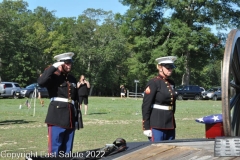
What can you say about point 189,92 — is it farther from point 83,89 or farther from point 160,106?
point 160,106

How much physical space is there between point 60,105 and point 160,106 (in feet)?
4.34

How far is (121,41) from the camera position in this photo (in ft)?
238

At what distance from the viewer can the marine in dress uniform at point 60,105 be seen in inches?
249

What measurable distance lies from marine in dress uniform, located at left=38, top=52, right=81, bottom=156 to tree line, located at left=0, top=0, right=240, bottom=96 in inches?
1717

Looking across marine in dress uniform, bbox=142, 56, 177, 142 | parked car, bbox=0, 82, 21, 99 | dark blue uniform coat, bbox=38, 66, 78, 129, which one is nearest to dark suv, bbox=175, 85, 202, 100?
parked car, bbox=0, 82, 21, 99

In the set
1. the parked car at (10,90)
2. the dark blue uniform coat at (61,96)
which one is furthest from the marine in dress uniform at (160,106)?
the parked car at (10,90)

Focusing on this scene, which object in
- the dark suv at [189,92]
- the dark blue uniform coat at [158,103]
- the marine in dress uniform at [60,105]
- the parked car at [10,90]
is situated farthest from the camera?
the dark suv at [189,92]

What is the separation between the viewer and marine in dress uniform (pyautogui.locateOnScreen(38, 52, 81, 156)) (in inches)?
249

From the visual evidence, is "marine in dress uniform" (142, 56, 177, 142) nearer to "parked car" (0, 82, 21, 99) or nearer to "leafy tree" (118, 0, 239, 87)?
"parked car" (0, 82, 21, 99)

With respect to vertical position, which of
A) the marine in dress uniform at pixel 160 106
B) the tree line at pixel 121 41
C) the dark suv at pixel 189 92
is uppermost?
the tree line at pixel 121 41

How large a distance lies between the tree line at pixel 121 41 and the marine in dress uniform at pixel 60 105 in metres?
43.6

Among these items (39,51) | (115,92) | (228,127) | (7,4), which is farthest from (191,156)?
(7,4)

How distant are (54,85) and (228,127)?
122 inches

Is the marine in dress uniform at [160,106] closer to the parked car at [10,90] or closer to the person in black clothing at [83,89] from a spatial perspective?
the person in black clothing at [83,89]
